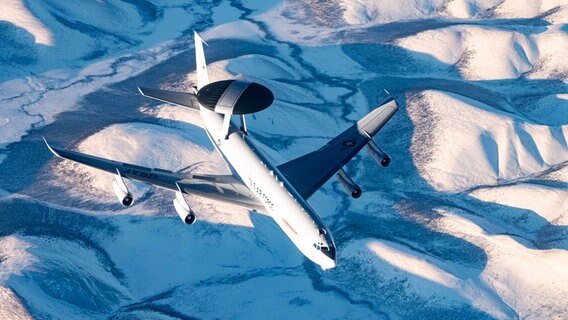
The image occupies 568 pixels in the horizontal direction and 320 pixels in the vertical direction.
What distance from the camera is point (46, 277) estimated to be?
281ft

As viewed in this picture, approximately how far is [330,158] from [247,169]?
10.5 m

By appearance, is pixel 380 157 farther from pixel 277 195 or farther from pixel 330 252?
pixel 330 252

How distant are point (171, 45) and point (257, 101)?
77.0 m

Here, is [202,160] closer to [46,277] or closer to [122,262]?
[122,262]

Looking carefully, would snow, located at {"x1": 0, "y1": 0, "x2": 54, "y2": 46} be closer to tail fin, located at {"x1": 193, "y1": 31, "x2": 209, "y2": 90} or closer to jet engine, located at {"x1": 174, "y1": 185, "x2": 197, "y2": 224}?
tail fin, located at {"x1": 193, "y1": 31, "x2": 209, "y2": 90}

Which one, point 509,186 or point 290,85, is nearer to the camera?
point 509,186

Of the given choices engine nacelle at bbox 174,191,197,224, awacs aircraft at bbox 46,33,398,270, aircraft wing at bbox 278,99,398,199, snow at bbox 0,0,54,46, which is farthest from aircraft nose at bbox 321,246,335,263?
snow at bbox 0,0,54,46

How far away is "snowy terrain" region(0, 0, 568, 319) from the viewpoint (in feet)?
303

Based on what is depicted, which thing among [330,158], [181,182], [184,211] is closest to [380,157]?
[330,158]

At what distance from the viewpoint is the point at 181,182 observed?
3275 inches

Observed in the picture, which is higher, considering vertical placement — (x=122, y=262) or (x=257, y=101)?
(x=257, y=101)

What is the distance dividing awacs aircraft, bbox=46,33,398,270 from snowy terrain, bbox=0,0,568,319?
1313cm

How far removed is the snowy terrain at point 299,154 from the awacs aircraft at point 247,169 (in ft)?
43.1

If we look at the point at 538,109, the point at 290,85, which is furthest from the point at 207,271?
the point at 538,109
